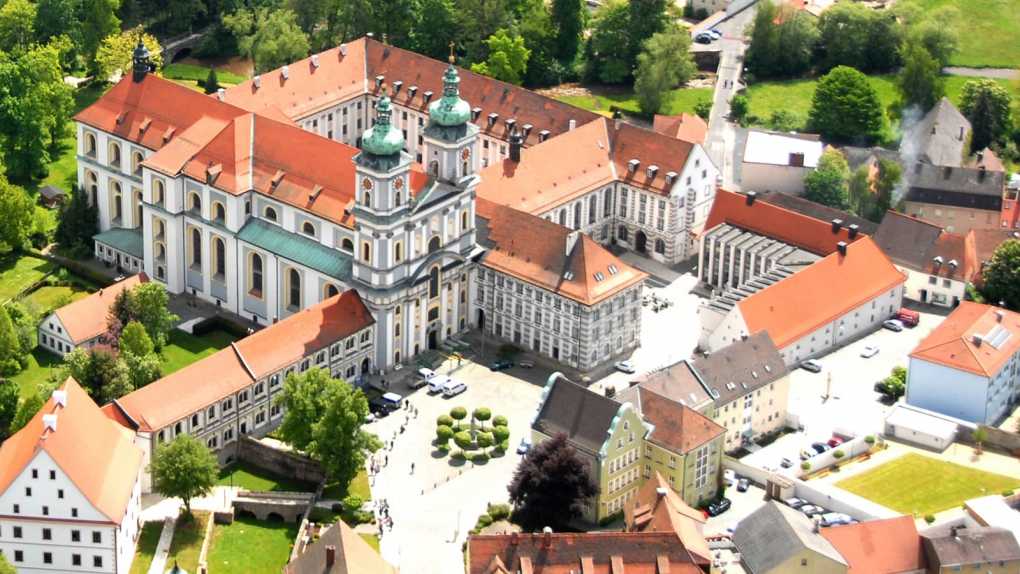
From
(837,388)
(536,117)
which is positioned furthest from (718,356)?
(536,117)

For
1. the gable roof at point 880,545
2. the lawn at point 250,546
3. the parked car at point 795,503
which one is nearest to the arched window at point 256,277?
the lawn at point 250,546

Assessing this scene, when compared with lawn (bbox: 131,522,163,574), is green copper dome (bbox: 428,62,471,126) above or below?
above

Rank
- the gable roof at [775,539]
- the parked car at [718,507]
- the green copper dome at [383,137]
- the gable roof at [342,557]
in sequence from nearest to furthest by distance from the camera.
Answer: the gable roof at [342,557]
the gable roof at [775,539]
the parked car at [718,507]
the green copper dome at [383,137]

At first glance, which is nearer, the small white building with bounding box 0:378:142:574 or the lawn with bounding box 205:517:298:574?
the small white building with bounding box 0:378:142:574

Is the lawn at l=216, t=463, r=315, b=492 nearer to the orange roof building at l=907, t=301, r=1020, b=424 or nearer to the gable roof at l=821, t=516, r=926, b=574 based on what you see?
the gable roof at l=821, t=516, r=926, b=574

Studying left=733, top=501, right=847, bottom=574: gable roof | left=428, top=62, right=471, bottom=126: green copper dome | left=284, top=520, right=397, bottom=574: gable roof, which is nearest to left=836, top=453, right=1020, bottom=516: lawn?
left=733, top=501, right=847, bottom=574: gable roof

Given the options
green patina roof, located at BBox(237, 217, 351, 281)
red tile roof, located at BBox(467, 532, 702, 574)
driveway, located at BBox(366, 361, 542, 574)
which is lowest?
driveway, located at BBox(366, 361, 542, 574)

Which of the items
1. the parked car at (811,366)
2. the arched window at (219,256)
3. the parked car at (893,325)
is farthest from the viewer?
the parked car at (893,325)

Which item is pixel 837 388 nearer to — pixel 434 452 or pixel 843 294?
Result: pixel 843 294

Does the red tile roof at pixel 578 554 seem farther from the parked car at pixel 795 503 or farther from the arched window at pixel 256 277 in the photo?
the arched window at pixel 256 277
